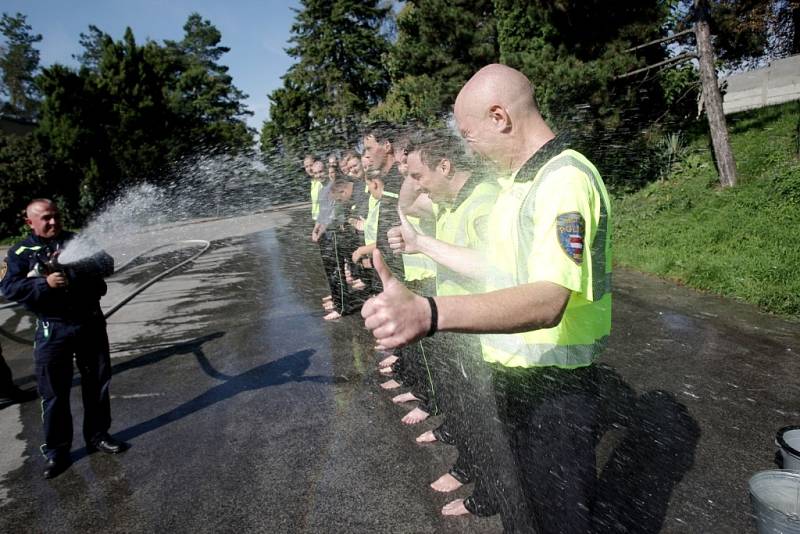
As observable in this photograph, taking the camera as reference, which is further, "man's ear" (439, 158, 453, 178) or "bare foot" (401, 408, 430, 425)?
"bare foot" (401, 408, 430, 425)

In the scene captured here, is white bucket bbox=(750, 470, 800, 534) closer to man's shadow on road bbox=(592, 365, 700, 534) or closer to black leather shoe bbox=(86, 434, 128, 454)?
man's shadow on road bbox=(592, 365, 700, 534)

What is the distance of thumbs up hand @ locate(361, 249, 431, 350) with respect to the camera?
1266mm

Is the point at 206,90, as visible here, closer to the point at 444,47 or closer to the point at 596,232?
the point at 444,47

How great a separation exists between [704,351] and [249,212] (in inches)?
1042

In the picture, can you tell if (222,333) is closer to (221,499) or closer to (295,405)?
(295,405)

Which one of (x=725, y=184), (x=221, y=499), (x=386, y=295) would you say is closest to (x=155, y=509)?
(x=221, y=499)

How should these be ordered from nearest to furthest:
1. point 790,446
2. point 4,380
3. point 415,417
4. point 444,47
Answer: point 790,446
point 415,417
point 4,380
point 444,47

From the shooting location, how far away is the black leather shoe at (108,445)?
3.83 m

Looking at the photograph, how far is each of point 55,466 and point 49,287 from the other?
1.34 metres

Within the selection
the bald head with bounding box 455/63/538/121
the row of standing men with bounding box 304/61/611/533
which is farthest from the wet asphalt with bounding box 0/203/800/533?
the bald head with bounding box 455/63/538/121

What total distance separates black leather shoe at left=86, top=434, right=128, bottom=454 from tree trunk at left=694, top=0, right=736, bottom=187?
11.8m

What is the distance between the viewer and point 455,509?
2820mm

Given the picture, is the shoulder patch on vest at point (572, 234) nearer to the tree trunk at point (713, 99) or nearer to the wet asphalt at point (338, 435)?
the wet asphalt at point (338, 435)

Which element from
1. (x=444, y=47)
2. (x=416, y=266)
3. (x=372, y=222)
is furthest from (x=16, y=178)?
(x=416, y=266)
